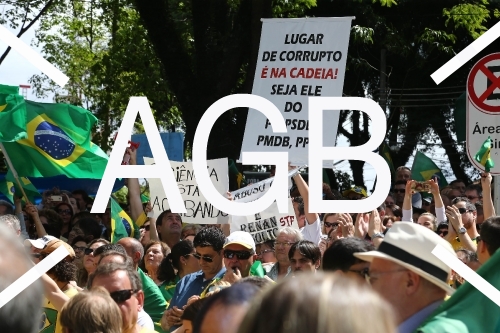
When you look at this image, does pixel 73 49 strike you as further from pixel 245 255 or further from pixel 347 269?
pixel 347 269

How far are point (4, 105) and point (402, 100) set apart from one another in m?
13.2

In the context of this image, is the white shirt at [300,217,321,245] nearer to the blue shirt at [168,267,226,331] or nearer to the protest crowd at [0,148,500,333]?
the protest crowd at [0,148,500,333]

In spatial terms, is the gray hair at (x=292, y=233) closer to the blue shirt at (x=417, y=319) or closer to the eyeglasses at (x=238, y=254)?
the eyeglasses at (x=238, y=254)

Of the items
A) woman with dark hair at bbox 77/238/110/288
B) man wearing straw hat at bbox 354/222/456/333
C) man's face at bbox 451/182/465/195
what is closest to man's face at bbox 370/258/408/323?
man wearing straw hat at bbox 354/222/456/333

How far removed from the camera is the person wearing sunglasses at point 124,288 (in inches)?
190

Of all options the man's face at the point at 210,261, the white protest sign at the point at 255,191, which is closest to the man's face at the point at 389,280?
the man's face at the point at 210,261

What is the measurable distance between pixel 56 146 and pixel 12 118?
131 cm

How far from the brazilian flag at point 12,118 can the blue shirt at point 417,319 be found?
8.83m

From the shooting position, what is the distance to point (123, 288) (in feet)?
16.3

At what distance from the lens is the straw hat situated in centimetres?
365

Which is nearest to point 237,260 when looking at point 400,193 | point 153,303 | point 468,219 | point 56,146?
point 153,303

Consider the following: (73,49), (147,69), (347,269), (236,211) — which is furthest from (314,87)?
(73,49)

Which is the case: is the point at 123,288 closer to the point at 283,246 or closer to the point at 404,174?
the point at 283,246

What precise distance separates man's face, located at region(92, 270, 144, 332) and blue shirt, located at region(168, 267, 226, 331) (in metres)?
1.49
